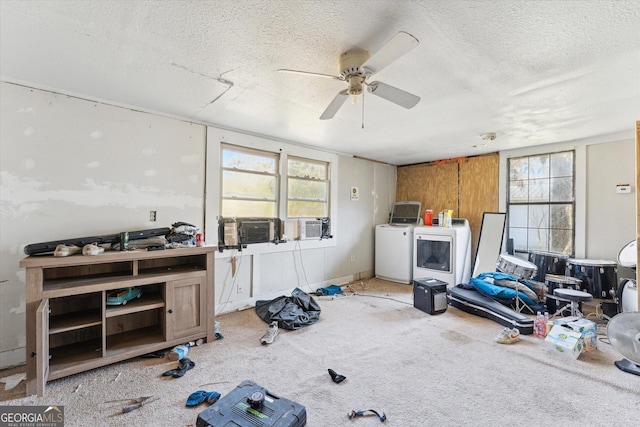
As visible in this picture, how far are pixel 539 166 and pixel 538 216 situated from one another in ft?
2.57

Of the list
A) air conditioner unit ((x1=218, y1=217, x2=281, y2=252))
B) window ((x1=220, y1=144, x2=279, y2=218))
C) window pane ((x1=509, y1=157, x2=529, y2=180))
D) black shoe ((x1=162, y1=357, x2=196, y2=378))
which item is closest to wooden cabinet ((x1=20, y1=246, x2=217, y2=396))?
black shoe ((x1=162, y1=357, x2=196, y2=378))

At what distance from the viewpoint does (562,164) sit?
13.6ft

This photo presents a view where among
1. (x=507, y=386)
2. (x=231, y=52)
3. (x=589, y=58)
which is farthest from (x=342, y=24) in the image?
(x=507, y=386)

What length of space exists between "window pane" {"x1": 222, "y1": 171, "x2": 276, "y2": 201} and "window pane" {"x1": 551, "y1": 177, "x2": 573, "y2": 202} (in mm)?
4209

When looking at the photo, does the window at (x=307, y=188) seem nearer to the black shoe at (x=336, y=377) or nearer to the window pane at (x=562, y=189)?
the black shoe at (x=336, y=377)

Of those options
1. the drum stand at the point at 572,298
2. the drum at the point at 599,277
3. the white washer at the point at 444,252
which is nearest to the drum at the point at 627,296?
the drum at the point at 599,277

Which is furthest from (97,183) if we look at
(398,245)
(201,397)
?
(398,245)

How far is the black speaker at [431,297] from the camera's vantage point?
11.5 feet

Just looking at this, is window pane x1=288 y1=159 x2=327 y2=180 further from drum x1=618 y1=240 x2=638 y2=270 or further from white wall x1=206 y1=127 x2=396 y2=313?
drum x1=618 y1=240 x2=638 y2=270

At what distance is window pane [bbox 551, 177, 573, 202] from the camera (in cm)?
406

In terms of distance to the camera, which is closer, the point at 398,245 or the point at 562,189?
the point at 562,189

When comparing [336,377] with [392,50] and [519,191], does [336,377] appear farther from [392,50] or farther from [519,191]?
[519,191]

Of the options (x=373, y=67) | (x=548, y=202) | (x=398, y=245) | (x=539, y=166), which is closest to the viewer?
(x=373, y=67)

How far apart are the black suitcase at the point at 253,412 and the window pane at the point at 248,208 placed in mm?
2271
